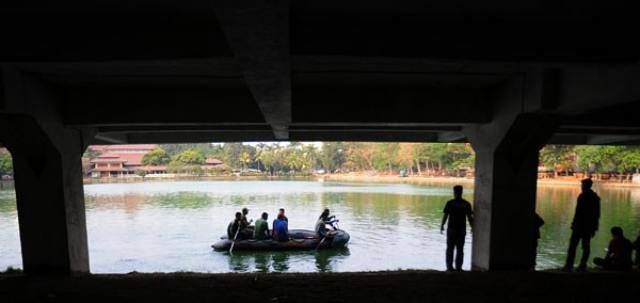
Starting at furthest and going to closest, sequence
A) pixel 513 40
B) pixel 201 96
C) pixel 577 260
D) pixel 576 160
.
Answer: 1. pixel 576 160
2. pixel 577 260
3. pixel 201 96
4. pixel 513 40

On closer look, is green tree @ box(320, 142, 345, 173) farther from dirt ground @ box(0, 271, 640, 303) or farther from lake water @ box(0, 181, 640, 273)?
dirt ground @ box(0, 271, 640, 303)

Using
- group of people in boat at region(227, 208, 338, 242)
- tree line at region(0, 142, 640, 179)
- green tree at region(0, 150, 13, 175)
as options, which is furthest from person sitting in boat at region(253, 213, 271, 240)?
green tree at region(0, 150, 13, 175)

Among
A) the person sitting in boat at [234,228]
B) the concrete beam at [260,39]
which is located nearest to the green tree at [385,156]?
the person sitting in boat at [234,228]

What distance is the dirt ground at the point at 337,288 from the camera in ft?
15.1

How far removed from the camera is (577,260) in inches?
464

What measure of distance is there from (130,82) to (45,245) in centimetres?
391

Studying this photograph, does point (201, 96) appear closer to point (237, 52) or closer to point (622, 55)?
point (237, 52)

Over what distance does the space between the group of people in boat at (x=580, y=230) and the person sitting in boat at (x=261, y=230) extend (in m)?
7.91

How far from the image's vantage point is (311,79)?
19.7 feet

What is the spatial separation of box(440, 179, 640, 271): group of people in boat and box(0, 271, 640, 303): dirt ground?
902 millimetres

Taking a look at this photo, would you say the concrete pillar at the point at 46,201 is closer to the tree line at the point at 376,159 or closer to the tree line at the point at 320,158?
the tree line at the point at 376,159

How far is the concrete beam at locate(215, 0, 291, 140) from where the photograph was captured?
254 centimetres

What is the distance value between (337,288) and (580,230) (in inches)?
194

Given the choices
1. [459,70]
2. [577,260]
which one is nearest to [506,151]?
[459,70]
